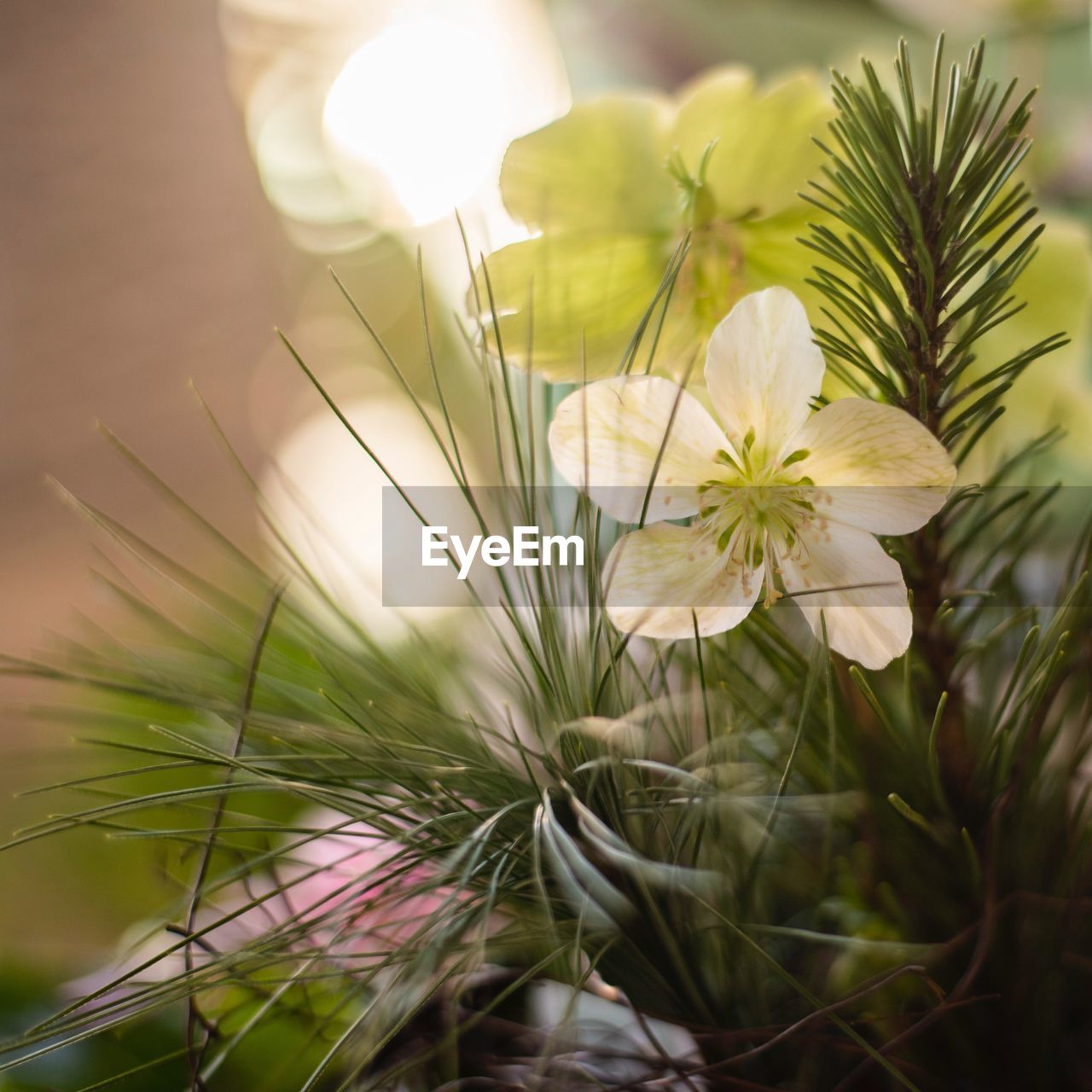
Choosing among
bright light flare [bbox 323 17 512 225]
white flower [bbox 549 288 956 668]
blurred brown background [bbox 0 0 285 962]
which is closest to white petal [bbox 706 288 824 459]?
white flower [bbox 549 288 956 668]

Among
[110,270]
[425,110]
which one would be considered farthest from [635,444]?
[110,270]

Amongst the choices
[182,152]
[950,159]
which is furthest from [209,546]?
[950,159]

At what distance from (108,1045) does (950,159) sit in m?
0.21

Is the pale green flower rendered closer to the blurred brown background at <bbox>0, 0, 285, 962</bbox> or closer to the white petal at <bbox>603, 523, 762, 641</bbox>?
the white petal at <bbox>603, 523, 762, 641</bbox>

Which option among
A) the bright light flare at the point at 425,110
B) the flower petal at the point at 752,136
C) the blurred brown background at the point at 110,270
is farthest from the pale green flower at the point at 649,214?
the blurred brown background at the point at 110,270

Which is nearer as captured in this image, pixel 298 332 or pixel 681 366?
pixel 681 366

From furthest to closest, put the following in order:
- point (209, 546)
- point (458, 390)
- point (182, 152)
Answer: point (182, 152) < point (209, 546) < point (458, 390)

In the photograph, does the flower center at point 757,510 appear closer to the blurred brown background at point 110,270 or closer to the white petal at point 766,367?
the white petal at point 766,367

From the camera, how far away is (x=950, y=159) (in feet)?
0.39

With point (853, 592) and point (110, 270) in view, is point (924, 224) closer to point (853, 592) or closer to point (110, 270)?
point (853, 592)

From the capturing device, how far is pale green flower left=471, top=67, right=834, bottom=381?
146 mm

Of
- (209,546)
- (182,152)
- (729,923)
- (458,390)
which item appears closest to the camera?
(729,923)

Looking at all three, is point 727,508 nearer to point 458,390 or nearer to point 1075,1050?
point 1075,1050

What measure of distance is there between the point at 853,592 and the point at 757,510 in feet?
0.06
